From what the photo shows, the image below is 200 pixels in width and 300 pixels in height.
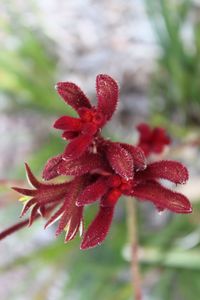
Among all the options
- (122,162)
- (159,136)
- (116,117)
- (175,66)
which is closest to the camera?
(122,162)

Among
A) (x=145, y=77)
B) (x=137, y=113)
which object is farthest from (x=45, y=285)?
(x=145, y=77)

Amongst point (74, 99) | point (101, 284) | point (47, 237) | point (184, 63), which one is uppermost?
point (184, 63)

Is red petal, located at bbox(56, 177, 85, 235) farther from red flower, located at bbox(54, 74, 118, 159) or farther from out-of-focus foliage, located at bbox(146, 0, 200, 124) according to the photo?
out-of-focus foliage, located at bbox(146, 0, 200, 124)

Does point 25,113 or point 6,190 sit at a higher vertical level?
point 25,113

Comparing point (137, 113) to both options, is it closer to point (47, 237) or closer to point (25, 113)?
point (25, 113)

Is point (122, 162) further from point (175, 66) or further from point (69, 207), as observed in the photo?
point (175, 66)

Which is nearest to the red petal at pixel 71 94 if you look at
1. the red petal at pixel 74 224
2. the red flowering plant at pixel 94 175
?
the red flowering plant at pixel 94 175

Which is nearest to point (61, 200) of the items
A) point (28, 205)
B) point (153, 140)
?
point (28, 205)
